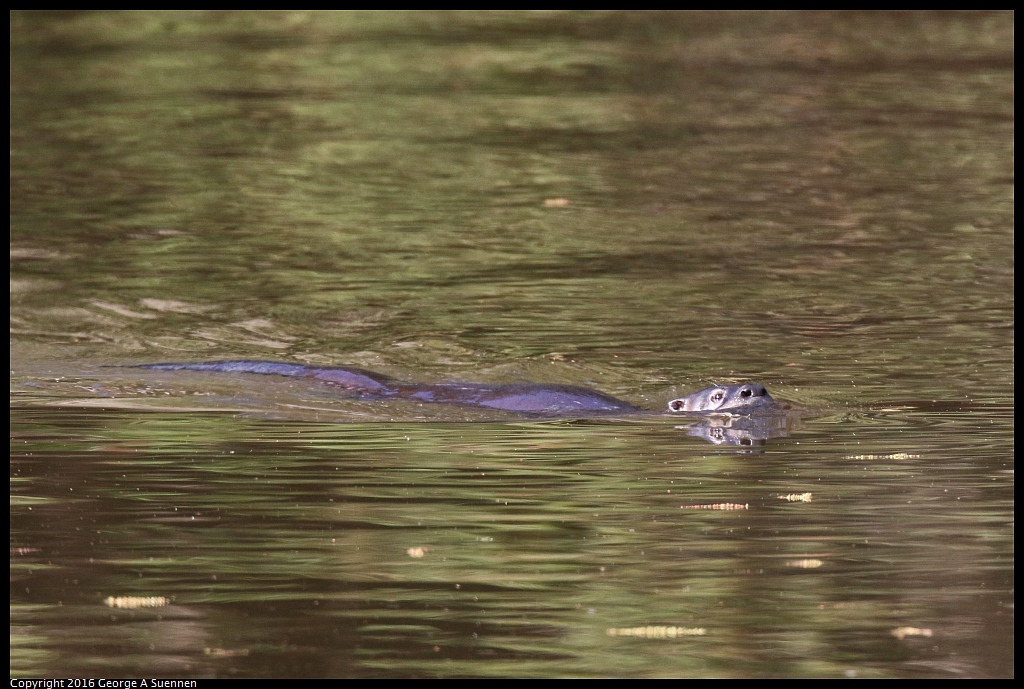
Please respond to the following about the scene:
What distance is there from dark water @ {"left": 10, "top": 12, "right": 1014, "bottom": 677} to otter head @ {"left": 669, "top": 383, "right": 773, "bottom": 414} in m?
0.43

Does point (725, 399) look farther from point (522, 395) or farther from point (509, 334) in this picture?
point (509, 334)

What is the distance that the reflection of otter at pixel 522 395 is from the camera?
9609mm

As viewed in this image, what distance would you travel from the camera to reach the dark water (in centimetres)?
577

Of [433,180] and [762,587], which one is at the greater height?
[762,587]

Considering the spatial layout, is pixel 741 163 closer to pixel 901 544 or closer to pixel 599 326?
pixel 599 326

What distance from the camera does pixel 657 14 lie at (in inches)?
974

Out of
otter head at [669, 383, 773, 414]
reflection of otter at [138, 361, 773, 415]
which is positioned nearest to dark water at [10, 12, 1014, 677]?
reflection of otter at [138, 361, 773, 415]

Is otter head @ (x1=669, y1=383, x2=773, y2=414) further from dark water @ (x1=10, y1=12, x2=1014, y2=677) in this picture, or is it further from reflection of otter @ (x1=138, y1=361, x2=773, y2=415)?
dark water @ (x1=10, y1=12, x2=1014, y2=677)

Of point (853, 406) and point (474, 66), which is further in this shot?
point (474, 66)

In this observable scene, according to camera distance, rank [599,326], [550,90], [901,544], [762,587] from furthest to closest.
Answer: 1. [550,90]
2. [599,326]
3. [901,544]
4. [762,587]

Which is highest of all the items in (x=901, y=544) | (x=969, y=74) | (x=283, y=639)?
(x=283, y=639)

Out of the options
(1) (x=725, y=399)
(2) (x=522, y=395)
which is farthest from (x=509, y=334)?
(1) (x=725, y=399)

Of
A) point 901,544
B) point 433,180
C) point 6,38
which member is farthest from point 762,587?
point 6,38

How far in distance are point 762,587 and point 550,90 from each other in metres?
14.0
